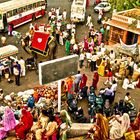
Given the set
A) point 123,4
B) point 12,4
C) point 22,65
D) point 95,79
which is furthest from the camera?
point 12,4

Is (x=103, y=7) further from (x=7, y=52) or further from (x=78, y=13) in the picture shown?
(x=7, y=52)

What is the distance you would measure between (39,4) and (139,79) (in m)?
13.3

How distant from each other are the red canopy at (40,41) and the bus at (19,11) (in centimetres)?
509

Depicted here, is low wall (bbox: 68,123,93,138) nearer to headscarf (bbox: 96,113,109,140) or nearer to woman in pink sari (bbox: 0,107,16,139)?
headscarf (bbox: 96,113,109,140)

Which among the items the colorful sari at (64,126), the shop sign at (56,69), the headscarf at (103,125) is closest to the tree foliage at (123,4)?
the shop sign at (56,69)

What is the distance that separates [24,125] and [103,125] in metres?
2.38

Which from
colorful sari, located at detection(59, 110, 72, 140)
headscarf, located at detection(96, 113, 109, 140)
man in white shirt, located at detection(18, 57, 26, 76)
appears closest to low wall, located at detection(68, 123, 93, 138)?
colorful sari, located at detection(59, 110, 72, 140)

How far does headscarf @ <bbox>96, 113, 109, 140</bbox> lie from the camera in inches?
398

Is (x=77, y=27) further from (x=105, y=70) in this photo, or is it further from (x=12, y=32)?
(x=105, y=70)

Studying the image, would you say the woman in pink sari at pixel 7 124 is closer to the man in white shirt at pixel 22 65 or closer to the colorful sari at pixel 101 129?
the colorful sari at pixel 101 129

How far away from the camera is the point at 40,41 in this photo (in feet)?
65.7

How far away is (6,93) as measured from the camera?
667 inches

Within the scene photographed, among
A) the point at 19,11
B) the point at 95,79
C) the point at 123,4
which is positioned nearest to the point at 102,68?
the point at 95,79

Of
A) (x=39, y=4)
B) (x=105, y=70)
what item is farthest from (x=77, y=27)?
(x=105, y=70)
